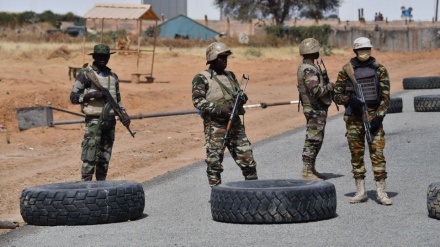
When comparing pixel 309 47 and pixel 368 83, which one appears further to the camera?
pixel 309 47

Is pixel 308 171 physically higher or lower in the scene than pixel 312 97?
lower

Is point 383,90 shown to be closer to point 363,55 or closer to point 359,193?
point 363,55

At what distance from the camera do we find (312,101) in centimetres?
1288

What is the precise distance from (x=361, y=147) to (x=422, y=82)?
19.0 meters

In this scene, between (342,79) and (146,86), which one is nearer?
(342,79)

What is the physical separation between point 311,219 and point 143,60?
34.2 m

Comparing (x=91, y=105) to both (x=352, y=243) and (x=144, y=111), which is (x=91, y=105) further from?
(x=144, y=111)

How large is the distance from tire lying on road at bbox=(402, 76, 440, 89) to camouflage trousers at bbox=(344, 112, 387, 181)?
18783 mm

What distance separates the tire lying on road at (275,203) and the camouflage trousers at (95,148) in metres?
2.37

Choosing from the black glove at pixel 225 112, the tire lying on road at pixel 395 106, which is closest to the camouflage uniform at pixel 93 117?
the black glove at pixel 225 112

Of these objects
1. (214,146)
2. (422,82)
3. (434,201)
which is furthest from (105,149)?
(422,82)

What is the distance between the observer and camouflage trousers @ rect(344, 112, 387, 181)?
1109 cm

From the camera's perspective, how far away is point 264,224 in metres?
10.0

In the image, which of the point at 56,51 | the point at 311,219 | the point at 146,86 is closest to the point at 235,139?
the point at 311,219
